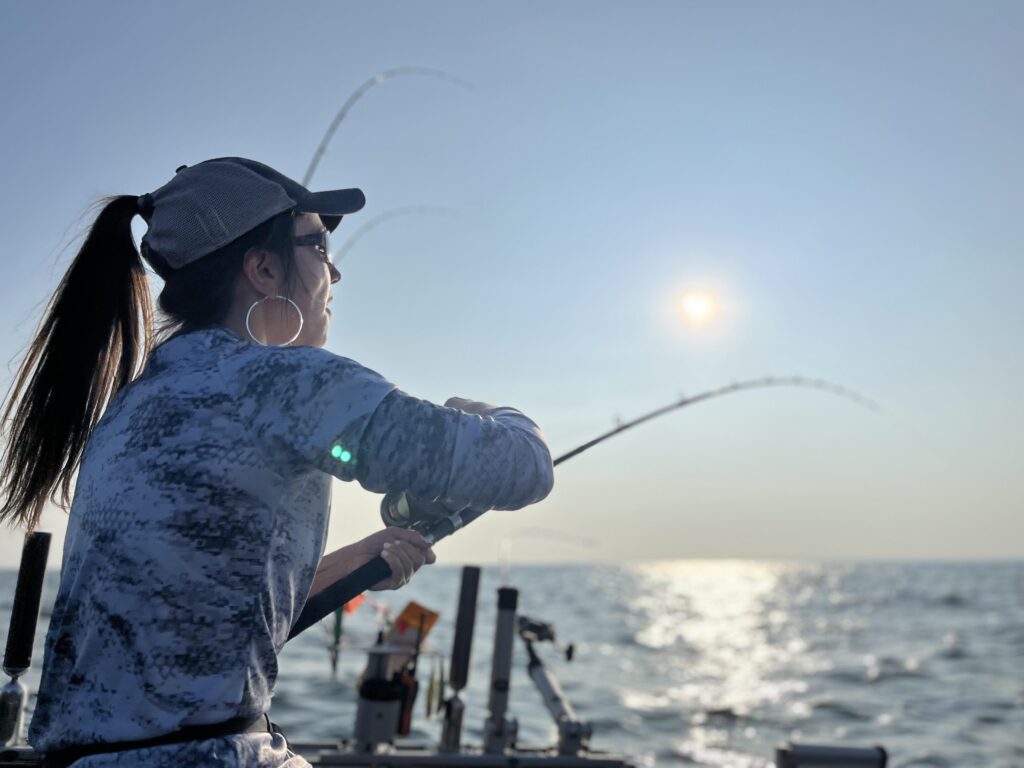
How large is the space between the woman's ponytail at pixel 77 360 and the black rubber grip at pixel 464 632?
416cm

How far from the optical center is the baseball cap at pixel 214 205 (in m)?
1.46

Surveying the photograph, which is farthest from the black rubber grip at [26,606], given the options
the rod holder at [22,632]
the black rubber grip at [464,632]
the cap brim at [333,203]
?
the black rubber grip at [464,632]

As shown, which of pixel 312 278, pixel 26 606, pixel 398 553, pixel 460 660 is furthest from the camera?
pixel 460 660

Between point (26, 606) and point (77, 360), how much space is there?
63.9 inches

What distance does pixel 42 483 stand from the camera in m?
1.64

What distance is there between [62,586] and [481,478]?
64 cm

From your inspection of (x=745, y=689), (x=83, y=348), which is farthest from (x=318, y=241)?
(x=745, y=689)

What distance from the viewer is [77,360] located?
161 cm

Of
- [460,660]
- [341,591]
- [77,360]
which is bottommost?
[460,660]

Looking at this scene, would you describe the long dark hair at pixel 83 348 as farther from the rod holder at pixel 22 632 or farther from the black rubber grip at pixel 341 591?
the rod holder at pixel 22 632

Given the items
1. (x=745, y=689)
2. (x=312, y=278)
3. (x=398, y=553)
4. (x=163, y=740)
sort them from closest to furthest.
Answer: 1. (x=163, y=740)
2. (x=312, y=278)
3. (x=398, y=553)
4. (x=745, y=689)

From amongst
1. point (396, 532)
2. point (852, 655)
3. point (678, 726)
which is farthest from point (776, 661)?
point (396, 532)

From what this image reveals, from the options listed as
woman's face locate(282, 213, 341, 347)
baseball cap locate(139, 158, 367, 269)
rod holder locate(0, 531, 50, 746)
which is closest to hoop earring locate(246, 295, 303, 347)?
woman's face locate(282, 213, 341, 347)

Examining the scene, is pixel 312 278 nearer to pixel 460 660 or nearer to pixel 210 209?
pixel 210 209
